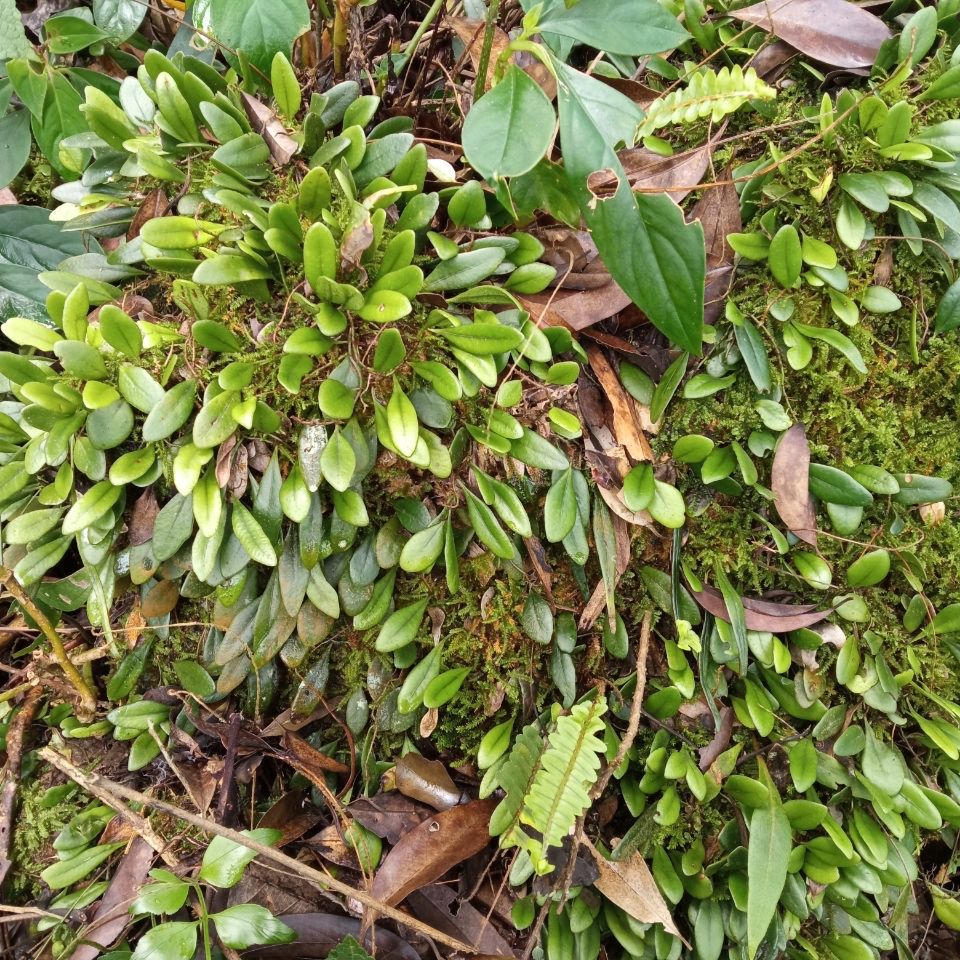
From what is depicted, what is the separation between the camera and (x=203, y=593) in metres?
1.57

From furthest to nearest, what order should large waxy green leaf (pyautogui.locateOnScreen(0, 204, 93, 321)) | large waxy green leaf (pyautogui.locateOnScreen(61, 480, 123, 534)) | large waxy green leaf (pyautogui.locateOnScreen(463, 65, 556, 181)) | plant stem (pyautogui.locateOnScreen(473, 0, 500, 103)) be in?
large waxy green leaf (pyautogui.locateOnScreen(0, 204, 93, 321)) < large waxy green leaf (pyautogui.locateOnScreen(61, 480, 123, 534)) < plant stem (pyautogui.locateOnScreen(473, 0, 500, 103)) < large waxy green leaf (pyautogui.locateOnScreen(463, 65, 556, 181))

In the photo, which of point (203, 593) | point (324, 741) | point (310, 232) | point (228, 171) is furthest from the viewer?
point (324, 741)

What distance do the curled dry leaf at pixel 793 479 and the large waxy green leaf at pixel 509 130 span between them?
33.1 inches

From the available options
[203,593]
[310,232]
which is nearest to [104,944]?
[203,593]

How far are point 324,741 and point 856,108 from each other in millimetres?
1847

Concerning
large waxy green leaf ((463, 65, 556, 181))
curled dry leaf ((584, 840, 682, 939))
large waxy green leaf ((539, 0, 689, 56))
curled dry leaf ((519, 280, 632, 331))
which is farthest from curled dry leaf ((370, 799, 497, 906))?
large waxy green leaf ((539, 0, 689, 56))

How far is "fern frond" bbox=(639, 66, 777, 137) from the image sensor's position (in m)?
1.36

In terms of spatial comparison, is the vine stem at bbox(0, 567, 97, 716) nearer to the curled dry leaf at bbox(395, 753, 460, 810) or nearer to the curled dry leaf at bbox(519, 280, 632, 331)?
the curled dry leaf at bbox(395, 753, 460, 810)

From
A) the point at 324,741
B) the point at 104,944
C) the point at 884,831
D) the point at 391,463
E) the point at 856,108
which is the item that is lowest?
the point at 104,944

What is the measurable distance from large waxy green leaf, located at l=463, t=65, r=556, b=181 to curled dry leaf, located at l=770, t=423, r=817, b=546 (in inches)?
33.1

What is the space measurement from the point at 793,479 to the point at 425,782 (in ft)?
3.49

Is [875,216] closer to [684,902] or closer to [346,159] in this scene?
[346,159]

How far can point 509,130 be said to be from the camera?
1204 millimetres

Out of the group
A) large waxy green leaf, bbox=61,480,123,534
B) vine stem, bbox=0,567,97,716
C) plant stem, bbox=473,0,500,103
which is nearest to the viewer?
plant stem, bbox=473,0,500,103
